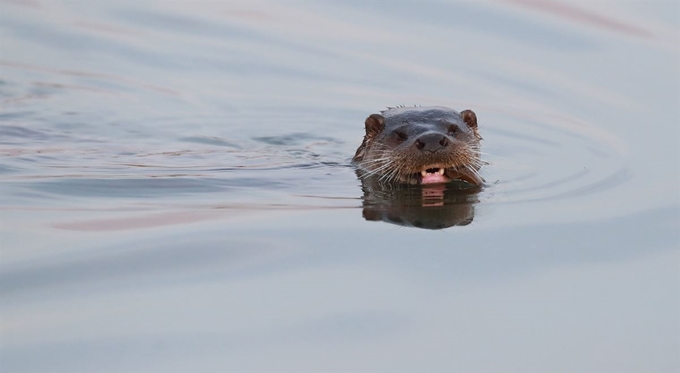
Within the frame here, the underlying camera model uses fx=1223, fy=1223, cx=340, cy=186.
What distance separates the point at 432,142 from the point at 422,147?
7 cm

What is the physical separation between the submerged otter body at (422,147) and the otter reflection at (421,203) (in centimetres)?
10

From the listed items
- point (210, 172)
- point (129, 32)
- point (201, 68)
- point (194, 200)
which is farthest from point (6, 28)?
point (194, 200)

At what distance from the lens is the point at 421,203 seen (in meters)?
6.72

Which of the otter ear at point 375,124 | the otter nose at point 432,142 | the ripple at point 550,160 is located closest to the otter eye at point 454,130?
the ripple at point 550,160

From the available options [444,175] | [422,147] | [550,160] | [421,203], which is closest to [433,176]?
[444,175]

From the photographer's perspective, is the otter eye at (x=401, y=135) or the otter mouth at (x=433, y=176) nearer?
the otter mouth at (x=433, y=176)

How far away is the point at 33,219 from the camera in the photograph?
239 inches

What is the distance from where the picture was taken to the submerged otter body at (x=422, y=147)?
7246 mm

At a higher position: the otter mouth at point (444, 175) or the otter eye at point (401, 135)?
the otter eye at point (401, 135)

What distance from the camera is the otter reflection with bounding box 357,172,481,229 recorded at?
617 cm

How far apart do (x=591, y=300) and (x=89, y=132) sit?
5.82m

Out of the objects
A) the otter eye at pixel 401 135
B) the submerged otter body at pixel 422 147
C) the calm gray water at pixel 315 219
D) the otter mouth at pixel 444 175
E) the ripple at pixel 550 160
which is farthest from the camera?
the otter eye at pixel 401 135

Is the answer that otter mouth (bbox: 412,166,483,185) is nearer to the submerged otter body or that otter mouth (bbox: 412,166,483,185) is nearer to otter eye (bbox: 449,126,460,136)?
the submerged otter body

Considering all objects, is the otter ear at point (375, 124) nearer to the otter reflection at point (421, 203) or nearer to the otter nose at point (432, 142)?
the otter reflection at point (421, 203)
